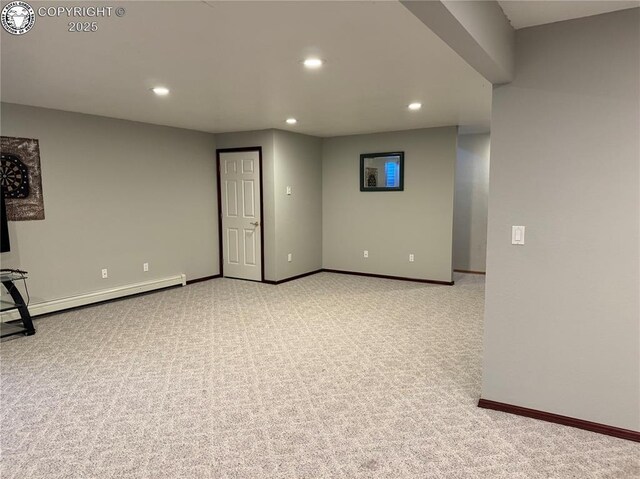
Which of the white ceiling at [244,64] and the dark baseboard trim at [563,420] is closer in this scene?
the white ceiling at [244,64]

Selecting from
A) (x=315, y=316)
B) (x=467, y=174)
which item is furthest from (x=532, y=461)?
(x=467, y=174)

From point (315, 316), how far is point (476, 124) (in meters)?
3.46

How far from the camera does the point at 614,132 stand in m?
2.17

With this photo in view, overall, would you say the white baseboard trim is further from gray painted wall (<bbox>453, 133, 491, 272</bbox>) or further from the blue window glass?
gray painted wall (<bbox>453, 133, 491, 272</bbox>)

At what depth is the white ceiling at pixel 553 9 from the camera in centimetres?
199

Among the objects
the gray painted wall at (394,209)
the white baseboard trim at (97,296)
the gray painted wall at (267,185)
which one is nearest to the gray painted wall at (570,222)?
the gray painted wall at (394,209)

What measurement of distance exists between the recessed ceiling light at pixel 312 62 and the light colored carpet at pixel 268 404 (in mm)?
2238

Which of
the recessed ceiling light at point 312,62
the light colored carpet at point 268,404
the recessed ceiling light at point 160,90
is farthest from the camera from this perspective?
the recessed ceiling light at point 160,90

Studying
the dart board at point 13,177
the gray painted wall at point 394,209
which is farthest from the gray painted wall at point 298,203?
the dart board at point 13,177

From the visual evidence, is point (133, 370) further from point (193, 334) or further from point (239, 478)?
point (239, 478)

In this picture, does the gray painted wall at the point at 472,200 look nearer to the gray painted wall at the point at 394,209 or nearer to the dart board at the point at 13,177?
the gray painted wall at the point at 394,209

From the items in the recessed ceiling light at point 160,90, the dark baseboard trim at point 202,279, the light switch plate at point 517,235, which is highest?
the recessed ceiling light at point 160,90

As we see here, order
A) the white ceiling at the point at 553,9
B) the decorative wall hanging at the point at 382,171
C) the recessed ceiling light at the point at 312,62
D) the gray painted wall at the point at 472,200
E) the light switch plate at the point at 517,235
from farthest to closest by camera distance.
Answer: the gray painted wall at the point at 472,200, the decorative wall hanging at the point at 382,171, the recessed ceiling light at the point at 312,62, the light switch plate at the point at 517,235, the white ceiling at the point at 553,9

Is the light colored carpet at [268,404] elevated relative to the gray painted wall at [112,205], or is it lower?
lower
